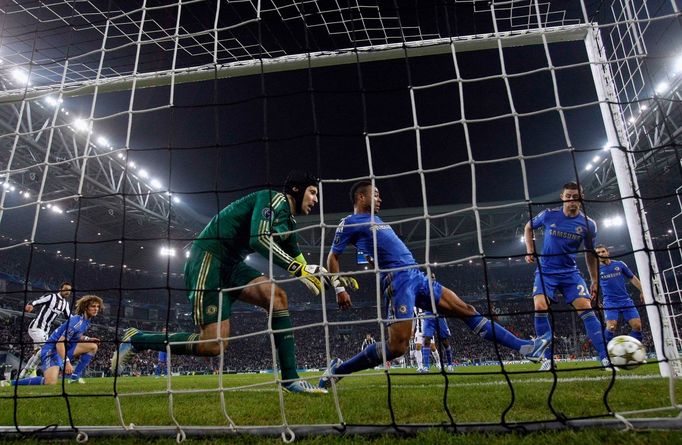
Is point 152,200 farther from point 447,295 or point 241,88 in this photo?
point 447,295

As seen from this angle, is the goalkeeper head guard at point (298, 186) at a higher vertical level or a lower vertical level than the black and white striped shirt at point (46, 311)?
higher

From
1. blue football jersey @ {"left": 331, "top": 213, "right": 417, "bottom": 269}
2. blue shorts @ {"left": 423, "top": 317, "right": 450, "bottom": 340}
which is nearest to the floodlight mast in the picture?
blue football jersey @ {"left": 331, "top": 213, "right": 417, "bottom": 269}

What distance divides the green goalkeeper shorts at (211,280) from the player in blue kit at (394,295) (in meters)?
0.93

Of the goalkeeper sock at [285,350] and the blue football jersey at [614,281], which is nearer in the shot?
the goalkeeper sock at [285,350]

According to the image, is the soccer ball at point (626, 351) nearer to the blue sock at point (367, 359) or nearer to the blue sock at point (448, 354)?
the blue sock at point (367, 359)

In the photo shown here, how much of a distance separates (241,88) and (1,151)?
10291mm

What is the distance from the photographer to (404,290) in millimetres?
4613

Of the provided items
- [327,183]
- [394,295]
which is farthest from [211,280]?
[327,183]

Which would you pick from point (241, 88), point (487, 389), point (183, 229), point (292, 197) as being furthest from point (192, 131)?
point (487, 389)

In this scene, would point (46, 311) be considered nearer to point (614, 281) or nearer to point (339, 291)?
point (339, 291)

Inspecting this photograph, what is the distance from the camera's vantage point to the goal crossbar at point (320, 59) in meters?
4.54

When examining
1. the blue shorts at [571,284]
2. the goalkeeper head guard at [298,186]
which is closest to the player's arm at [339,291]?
the goalkeeper head guard at [298,186]

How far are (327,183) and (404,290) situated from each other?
7.11ft

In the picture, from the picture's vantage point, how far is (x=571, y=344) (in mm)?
30078
